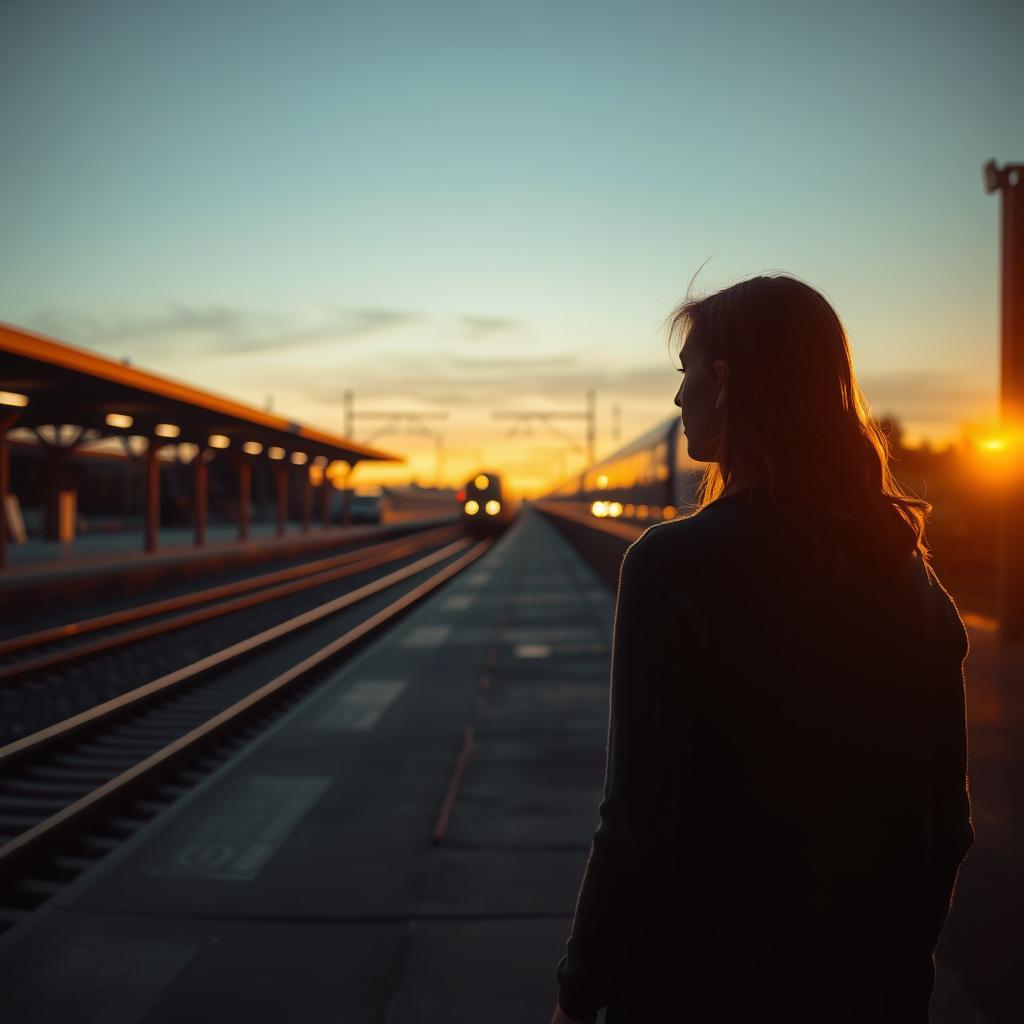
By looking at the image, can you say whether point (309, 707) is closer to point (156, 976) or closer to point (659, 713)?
point (156, 976)

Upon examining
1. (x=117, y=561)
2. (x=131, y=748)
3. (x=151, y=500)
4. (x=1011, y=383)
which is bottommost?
(x=131, y=748)

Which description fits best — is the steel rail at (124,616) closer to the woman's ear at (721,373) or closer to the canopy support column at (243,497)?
the canopy support column at (243,497)

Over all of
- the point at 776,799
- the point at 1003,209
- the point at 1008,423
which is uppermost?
the point at 1003,209

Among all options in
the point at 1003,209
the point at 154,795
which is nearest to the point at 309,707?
the point at 154,795

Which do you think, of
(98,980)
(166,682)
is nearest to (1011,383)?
(166,682)

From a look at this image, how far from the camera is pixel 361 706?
28.6 ft

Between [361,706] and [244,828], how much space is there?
3.38 m

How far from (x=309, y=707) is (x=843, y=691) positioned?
25.5 feet

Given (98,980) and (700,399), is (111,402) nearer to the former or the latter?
(98,980)

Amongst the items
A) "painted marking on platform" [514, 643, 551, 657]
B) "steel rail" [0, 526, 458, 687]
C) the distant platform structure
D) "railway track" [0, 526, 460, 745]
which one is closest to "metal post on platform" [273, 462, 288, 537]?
the distant platform structure

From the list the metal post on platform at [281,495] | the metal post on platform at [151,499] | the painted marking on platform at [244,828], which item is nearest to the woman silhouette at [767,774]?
the painted marking on platform at [244,828]

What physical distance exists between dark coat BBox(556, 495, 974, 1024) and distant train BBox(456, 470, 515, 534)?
47.3 metres

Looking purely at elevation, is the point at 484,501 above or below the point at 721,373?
above

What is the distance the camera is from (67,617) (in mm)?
15828
